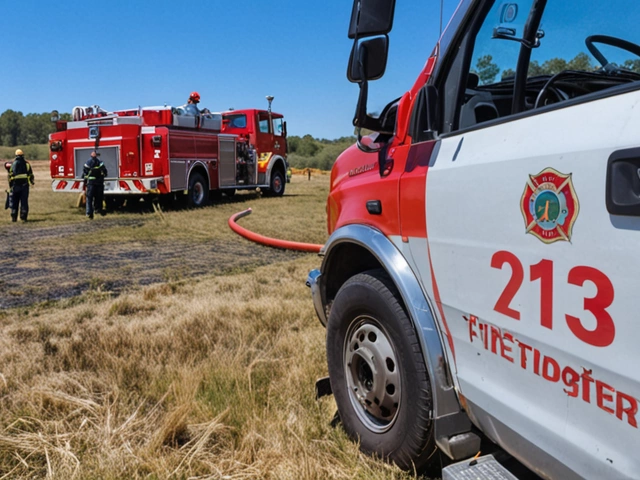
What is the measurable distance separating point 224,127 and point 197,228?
275 inches

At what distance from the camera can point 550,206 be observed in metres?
1.38

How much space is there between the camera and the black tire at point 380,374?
2.00 meters

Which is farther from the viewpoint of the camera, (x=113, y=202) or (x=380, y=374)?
(x=113, y=202)

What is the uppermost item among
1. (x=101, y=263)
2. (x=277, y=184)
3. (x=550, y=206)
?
(x=277, y=184)

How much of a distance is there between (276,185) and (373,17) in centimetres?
1599

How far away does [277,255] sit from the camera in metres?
7.60

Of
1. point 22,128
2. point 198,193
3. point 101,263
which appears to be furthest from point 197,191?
point 22,128

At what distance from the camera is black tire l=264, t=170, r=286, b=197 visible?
17.7 metres

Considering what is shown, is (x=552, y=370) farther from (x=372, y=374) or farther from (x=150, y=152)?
(x=150, y=152)

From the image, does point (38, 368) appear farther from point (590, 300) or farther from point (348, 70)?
point (590, 300)

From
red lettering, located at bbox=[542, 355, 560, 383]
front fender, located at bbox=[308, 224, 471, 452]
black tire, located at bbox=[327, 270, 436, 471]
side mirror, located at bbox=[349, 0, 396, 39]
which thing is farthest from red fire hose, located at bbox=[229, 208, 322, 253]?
red lettering, located at bbox=[542, 355, 560, 383]

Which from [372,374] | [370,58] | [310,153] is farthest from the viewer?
[310,153]

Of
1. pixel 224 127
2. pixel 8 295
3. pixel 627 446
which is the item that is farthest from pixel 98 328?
pixel 224 127

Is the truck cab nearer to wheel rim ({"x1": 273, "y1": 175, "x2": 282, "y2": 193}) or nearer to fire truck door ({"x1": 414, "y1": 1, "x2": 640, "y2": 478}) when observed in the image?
wheel rim ({"x1": 273, "y1": 175, "x2": 282, "y2": 193})
